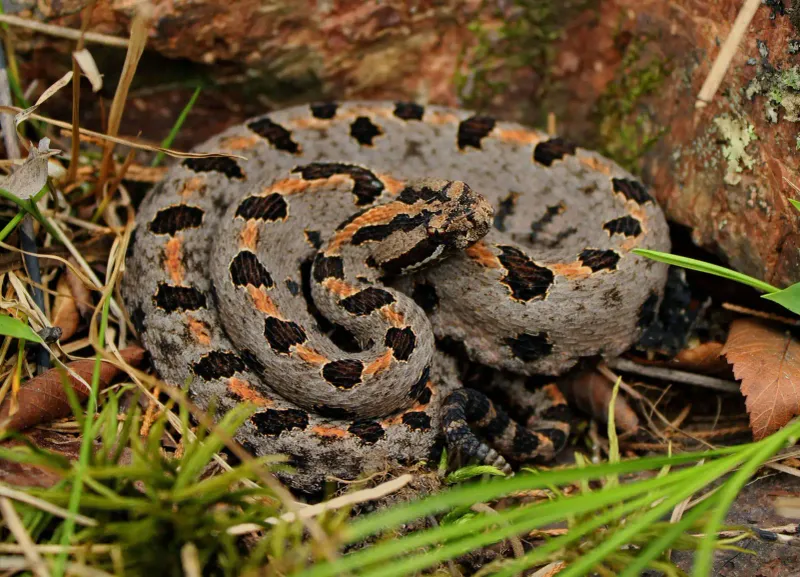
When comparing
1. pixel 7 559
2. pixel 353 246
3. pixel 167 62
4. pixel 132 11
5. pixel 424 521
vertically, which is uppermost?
pixel 132 11

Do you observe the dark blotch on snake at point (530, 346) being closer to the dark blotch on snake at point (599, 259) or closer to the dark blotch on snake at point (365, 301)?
the dark blotch on snake at point (599, 259)

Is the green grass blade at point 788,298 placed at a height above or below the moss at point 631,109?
below

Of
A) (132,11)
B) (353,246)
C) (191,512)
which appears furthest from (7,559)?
(132,11)

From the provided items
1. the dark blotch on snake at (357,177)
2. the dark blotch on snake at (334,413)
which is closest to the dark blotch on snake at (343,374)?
the dark blotch on snake at (334,413)

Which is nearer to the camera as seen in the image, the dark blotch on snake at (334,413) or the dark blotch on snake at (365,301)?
the dark blotch on snake at (334,413)

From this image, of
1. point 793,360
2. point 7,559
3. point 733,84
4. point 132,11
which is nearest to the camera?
point 7,559

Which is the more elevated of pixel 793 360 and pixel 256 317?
pixel 256 317

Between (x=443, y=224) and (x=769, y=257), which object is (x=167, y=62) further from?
(x=769, y=257)
